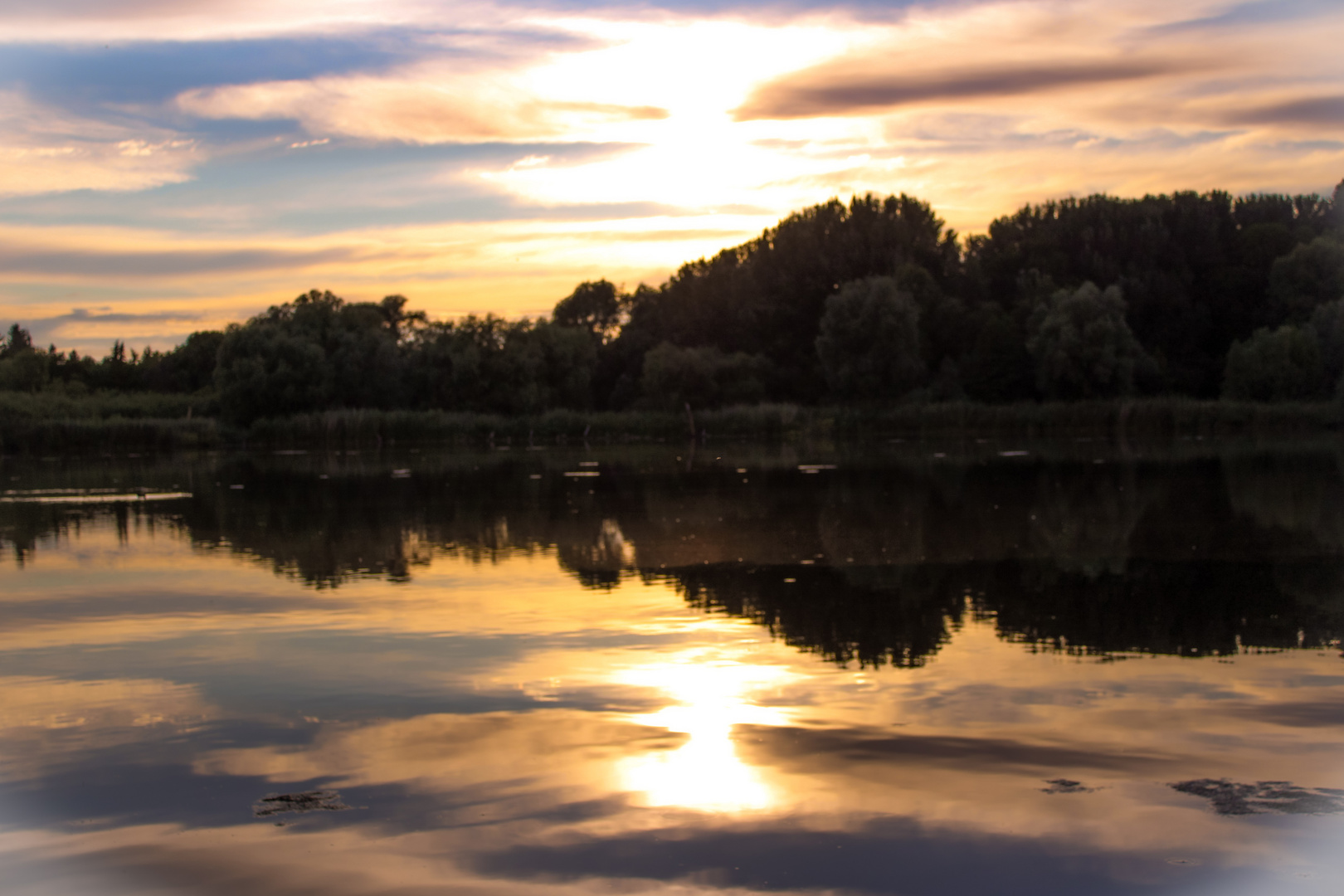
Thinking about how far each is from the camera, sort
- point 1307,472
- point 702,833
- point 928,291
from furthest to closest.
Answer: point 928,291 → point 1307,472 → point 702,833

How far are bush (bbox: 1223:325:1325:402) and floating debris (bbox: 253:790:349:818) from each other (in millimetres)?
58014

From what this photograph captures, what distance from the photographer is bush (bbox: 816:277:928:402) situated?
64.3 meters

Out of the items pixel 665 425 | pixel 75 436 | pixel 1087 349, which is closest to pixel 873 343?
pixel 1087 349

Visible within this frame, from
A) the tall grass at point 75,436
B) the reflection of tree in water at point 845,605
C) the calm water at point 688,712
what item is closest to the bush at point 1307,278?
the calm water at point 688,712

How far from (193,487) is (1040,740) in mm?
24098

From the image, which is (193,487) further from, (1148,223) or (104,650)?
(1148,223)

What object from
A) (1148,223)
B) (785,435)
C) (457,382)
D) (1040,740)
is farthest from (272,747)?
(1148,223)

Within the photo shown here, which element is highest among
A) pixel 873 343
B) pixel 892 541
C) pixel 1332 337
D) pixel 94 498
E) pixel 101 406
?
pixel 873 343

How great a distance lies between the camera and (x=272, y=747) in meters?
5.93

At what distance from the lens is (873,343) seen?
6462cm

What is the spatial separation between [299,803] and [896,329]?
200ft

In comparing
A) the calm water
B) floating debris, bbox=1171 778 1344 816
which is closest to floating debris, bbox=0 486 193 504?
the calm water

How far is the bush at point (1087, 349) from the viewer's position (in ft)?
195

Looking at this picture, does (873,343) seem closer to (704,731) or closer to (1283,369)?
(1283,369)
